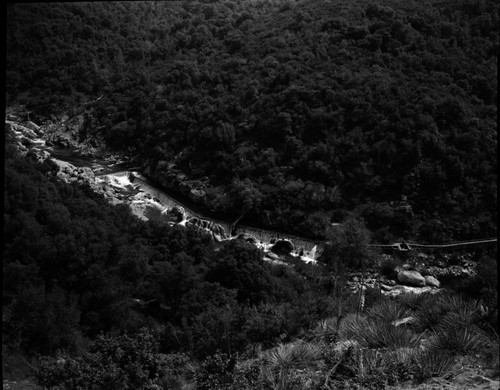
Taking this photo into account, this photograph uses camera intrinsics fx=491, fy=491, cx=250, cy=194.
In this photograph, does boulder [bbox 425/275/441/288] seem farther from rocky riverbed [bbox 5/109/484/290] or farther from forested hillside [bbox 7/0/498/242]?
forested hillside [bbox 7/0/498/242]

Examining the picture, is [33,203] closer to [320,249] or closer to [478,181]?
[320,249]

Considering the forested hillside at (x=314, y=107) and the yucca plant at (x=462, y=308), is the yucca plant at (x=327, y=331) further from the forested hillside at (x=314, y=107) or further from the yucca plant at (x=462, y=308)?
the forested hillside at (x=314, y=107)

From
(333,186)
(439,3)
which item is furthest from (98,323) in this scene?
(439,3)

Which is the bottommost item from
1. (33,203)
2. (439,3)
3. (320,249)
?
(320,249)

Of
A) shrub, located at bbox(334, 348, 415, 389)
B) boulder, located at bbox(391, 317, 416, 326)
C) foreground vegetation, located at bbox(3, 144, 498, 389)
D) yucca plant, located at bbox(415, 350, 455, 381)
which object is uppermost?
yucca plant, located at bbox(415, 350, 455, 381)

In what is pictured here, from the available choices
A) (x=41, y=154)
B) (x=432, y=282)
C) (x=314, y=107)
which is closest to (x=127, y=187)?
(x=41, y=154)

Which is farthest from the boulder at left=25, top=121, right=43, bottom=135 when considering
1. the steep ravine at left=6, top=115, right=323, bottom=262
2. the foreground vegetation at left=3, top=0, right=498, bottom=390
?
the foreground vegetation at left=3, top=0, right=498, bottom=390
